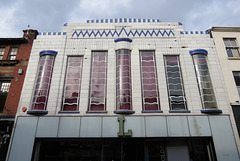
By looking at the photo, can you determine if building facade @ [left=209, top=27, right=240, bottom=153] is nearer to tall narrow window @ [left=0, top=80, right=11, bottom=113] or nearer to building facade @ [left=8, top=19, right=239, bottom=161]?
building facade @ [left=8, top=19, right=239, bottom=161]

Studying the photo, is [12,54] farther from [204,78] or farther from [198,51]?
[204,78]

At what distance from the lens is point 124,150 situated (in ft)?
39.5

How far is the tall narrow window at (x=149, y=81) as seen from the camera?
42.4 feet

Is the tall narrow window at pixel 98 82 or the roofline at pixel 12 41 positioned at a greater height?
the roofline at pixel 12 41

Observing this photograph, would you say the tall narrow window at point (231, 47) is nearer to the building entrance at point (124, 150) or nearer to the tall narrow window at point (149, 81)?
the tall narrow window at point (149, 81)

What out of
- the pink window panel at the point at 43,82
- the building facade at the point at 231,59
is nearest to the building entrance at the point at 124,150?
the pink window panel at the point at 43,82

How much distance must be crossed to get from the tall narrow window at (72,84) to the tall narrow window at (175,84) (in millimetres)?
7578

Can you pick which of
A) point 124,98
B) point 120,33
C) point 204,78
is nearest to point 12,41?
point 120,33

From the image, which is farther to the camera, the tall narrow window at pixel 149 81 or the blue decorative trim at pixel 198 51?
the blue decorative trim at pixel 198 51

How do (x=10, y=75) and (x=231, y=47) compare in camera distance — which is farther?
(x=231, y=47)

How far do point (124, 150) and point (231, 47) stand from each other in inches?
532

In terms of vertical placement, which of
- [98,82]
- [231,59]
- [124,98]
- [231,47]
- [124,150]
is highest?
[231,47]

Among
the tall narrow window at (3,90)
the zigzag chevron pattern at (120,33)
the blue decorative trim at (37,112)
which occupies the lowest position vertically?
the blue decorative trim at (37,112)

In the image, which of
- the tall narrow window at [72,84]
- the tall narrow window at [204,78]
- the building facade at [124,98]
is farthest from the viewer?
the tall narrow window at [72,84]
